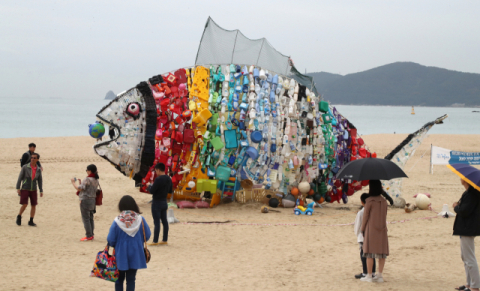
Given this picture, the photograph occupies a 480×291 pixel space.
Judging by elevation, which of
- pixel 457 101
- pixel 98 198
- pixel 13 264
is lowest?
pixel 13 264

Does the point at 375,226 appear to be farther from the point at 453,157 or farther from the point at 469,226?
the point at 453,157

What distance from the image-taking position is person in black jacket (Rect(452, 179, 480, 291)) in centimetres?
597

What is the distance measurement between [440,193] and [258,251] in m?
9.14

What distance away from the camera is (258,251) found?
8.54 meters

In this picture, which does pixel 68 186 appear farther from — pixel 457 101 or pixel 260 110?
pixel 457 101

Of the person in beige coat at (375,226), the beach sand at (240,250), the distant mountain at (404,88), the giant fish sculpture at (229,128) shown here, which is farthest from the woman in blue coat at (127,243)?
the distant mountain at (404,88)

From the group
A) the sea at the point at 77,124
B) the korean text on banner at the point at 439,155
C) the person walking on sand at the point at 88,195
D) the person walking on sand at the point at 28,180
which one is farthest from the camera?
the sea at the point at 77,124

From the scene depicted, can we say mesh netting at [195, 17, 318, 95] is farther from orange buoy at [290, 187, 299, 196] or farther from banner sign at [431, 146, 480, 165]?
banner sign at [431, 146, 480, 165]

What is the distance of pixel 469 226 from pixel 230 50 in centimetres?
732

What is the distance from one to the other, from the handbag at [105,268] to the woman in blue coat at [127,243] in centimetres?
6

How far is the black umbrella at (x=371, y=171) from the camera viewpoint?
6.62 metres

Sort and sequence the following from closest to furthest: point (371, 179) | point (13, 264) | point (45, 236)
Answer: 1. point (371, 179)
2. point (13, 264)
3. point (45, 236)

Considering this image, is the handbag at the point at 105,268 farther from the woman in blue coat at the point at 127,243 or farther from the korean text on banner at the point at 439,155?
the korean text on banner at the point at 439,155

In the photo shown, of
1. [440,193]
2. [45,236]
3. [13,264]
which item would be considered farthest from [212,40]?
[440,193]
